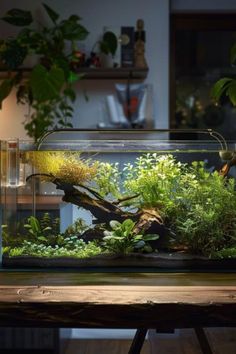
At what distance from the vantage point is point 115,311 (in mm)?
1444

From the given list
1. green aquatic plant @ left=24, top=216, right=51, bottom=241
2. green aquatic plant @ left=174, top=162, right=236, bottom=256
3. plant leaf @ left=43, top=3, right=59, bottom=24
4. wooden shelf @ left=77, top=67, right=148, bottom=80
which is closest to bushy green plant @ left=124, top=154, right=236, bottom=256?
green aquatic plant @ left=174, top=162, right=236, bottom=256

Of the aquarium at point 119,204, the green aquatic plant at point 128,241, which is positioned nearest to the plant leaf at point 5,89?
the aquarium at point 119,204

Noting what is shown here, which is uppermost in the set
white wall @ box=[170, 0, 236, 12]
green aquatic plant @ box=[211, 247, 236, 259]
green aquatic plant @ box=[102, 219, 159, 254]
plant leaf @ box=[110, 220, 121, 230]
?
white wall @ box=[170, 0, 236, 12]

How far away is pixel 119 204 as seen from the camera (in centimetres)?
188

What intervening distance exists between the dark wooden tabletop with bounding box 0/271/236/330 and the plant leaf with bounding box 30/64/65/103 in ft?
8.31

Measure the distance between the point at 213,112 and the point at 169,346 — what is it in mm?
2478

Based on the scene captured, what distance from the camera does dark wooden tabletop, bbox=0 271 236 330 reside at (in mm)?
1444

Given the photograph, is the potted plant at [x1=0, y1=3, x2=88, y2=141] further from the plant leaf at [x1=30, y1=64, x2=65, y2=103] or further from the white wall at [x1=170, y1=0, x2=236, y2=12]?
the white wall at [x1=170, y1=0, x2=236, y2=12]

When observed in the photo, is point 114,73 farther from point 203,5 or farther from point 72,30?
point 203,5

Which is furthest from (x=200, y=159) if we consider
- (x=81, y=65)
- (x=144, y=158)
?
(x=81, y=65)

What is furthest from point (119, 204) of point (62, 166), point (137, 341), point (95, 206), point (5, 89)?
point (5, 89)

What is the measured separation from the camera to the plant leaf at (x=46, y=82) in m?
3.88

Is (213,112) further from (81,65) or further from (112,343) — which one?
(112,343)

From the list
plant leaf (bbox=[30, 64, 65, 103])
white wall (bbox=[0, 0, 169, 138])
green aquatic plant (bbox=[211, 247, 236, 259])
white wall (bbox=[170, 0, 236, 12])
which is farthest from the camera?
white wall (bbox=[170, 0, 236, 12])
